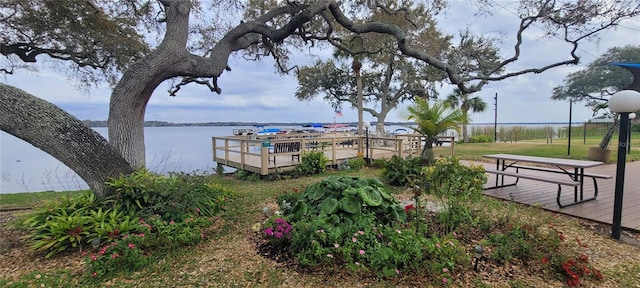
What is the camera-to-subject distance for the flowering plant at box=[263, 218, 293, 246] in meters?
2.61

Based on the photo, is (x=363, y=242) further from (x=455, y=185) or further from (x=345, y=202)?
(x=455, y=185)

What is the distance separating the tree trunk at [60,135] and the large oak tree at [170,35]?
5cm

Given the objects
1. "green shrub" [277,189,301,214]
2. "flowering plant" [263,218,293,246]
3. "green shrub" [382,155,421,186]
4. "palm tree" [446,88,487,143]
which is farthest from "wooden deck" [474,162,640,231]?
"palm tree" [446,88,487,143]

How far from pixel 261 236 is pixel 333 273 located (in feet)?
3.39

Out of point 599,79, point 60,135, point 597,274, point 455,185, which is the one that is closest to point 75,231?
point 60,135

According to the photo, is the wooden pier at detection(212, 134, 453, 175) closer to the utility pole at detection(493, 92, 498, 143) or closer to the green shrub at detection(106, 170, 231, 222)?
the green shrub at detection(106, 170, 231, 222)

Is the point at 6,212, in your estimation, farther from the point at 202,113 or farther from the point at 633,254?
the point at 202,113

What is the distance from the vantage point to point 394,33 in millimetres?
4812

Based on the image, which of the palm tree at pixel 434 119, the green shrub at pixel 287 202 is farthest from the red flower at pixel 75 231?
the palm tree at pixel 434 119

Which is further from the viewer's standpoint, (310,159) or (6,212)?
(310,159)

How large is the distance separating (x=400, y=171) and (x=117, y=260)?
4853mm

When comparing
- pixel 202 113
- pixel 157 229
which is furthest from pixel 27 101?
pixel 202 113

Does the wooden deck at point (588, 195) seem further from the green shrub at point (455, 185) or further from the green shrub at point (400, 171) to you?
the green shrub at point (400, 171)

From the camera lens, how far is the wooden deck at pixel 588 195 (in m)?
3.63
